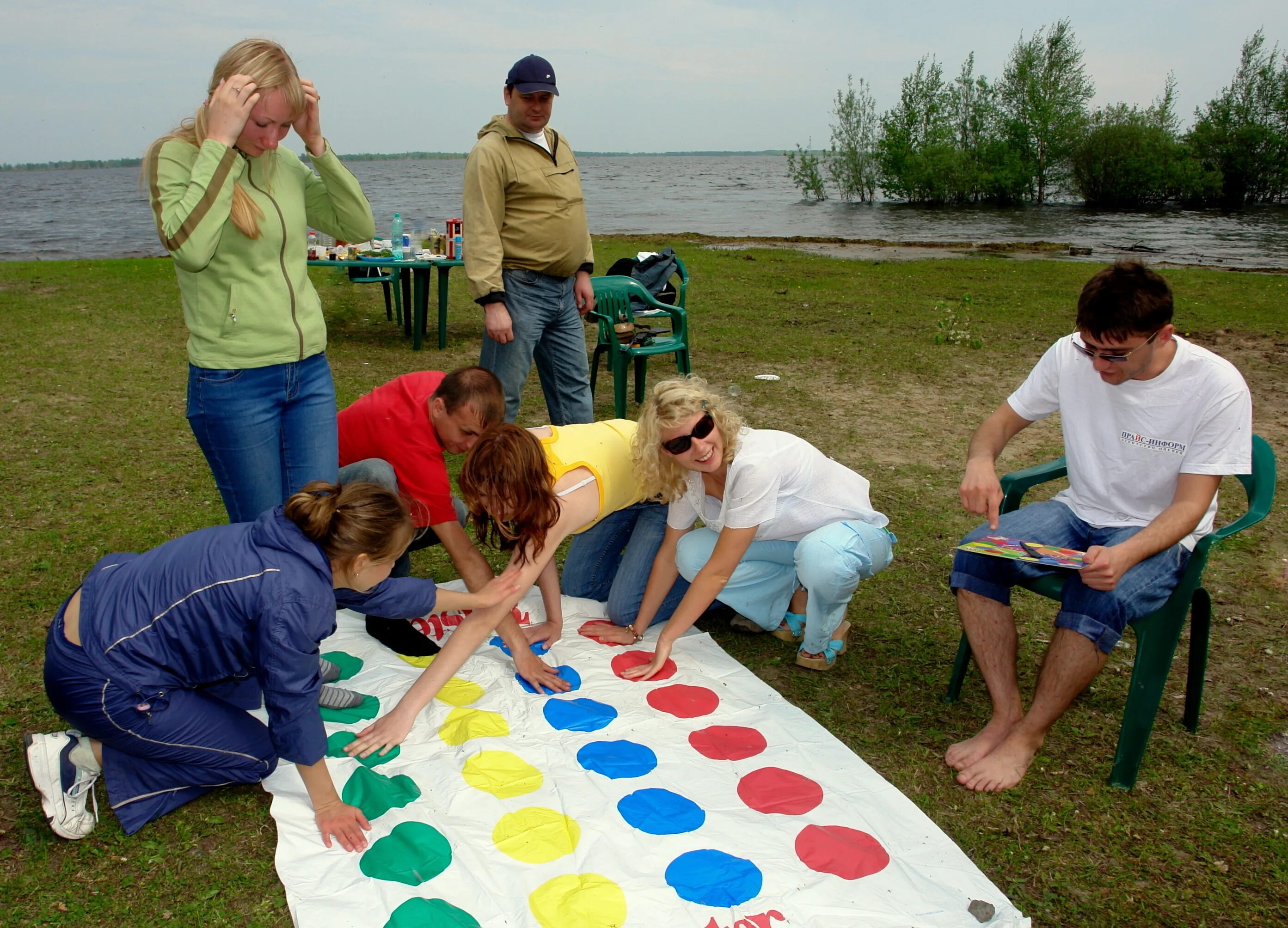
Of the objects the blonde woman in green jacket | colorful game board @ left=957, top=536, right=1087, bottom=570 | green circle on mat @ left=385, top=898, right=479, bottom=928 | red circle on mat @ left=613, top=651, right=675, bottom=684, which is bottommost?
green circle on mat @ left=385, top=898, right=479, bottom=928

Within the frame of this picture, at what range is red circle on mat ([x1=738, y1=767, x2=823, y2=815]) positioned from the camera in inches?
89.1

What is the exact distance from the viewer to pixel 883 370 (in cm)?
680

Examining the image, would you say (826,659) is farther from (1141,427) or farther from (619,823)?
(1141,427)

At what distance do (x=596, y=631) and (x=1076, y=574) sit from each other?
5.14 ft

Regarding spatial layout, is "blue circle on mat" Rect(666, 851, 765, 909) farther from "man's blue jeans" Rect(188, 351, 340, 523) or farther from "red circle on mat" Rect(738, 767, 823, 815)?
"man's blue jeans" Rect(188, 351, 340, 523)

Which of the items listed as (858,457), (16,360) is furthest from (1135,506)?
(16,360)

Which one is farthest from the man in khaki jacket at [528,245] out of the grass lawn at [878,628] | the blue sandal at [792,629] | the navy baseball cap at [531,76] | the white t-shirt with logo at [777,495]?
the blue sandal at [792,629]

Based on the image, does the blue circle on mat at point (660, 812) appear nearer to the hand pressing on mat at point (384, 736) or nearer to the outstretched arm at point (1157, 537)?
the hand pressing on mat at point (384, 736)

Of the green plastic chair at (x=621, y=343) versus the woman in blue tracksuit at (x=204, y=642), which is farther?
the green plastic chair at (x=621, y=343)

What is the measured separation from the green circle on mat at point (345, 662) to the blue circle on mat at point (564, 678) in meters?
0.53

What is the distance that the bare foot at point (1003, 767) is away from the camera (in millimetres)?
2363

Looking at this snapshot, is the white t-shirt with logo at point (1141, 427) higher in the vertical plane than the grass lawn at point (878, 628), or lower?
higher

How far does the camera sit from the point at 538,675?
110 inches

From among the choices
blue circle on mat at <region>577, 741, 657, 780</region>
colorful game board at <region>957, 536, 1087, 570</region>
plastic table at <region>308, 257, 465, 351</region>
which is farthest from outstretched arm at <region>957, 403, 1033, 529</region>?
plastic table at <region>308, 257, 465, 351</region>
